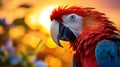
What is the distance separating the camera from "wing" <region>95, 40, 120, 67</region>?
4.26 ft

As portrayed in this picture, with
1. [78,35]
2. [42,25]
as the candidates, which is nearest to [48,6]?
[42,25]

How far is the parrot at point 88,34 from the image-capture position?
51.4 inches

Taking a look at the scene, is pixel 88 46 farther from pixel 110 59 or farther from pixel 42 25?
pixel 42 25

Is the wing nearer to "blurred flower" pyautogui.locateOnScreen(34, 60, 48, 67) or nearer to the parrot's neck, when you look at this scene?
the parrot's neck

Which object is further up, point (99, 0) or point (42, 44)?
point (99, 0)

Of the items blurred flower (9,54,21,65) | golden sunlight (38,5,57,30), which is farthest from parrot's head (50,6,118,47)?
golden sunlight (38,5,57,30)

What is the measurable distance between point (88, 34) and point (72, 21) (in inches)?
2.7

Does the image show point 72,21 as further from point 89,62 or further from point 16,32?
point 16,32

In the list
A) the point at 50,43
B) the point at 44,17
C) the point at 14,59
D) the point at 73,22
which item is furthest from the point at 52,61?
the point at 73,22

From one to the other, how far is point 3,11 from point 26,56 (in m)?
0.39

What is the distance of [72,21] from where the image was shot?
53.8 inches

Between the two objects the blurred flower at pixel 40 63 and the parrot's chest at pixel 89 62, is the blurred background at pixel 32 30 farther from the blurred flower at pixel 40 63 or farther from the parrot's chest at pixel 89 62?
the parrot's chest at pixel 89 62

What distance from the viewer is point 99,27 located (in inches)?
52.9

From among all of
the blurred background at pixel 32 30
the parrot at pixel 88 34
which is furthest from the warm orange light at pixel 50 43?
the parrot at pixel 88 34
